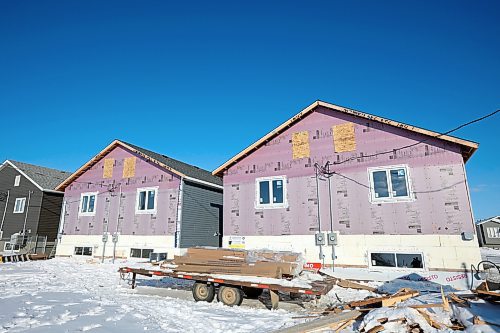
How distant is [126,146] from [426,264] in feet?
63.2

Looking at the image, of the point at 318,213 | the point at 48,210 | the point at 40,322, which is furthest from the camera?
the point at 48,210

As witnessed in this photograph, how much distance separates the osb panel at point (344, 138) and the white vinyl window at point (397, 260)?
485 centimetres

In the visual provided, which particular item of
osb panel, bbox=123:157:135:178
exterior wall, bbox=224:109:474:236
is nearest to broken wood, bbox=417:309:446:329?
exterior wall, bbox=224:109:474:236

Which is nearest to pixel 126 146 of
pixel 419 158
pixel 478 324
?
pixel 419 158

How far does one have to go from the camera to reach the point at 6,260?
2212cm

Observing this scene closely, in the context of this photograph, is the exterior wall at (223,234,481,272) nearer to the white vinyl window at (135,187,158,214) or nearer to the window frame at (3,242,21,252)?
the white vinyl window at (135,187,158,214)

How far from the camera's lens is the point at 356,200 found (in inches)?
538

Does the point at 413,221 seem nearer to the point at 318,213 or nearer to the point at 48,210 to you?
the point at 318,213

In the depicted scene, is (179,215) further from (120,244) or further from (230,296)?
(230,296)

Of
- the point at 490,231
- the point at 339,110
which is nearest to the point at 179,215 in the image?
the point at 339,110

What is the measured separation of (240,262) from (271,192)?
6.26 m

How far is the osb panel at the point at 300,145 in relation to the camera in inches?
605

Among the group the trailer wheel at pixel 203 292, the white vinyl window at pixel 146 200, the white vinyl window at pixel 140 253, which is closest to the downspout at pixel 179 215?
the white vinyl window at pixel 146 200

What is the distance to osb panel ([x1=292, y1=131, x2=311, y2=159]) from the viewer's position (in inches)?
605
